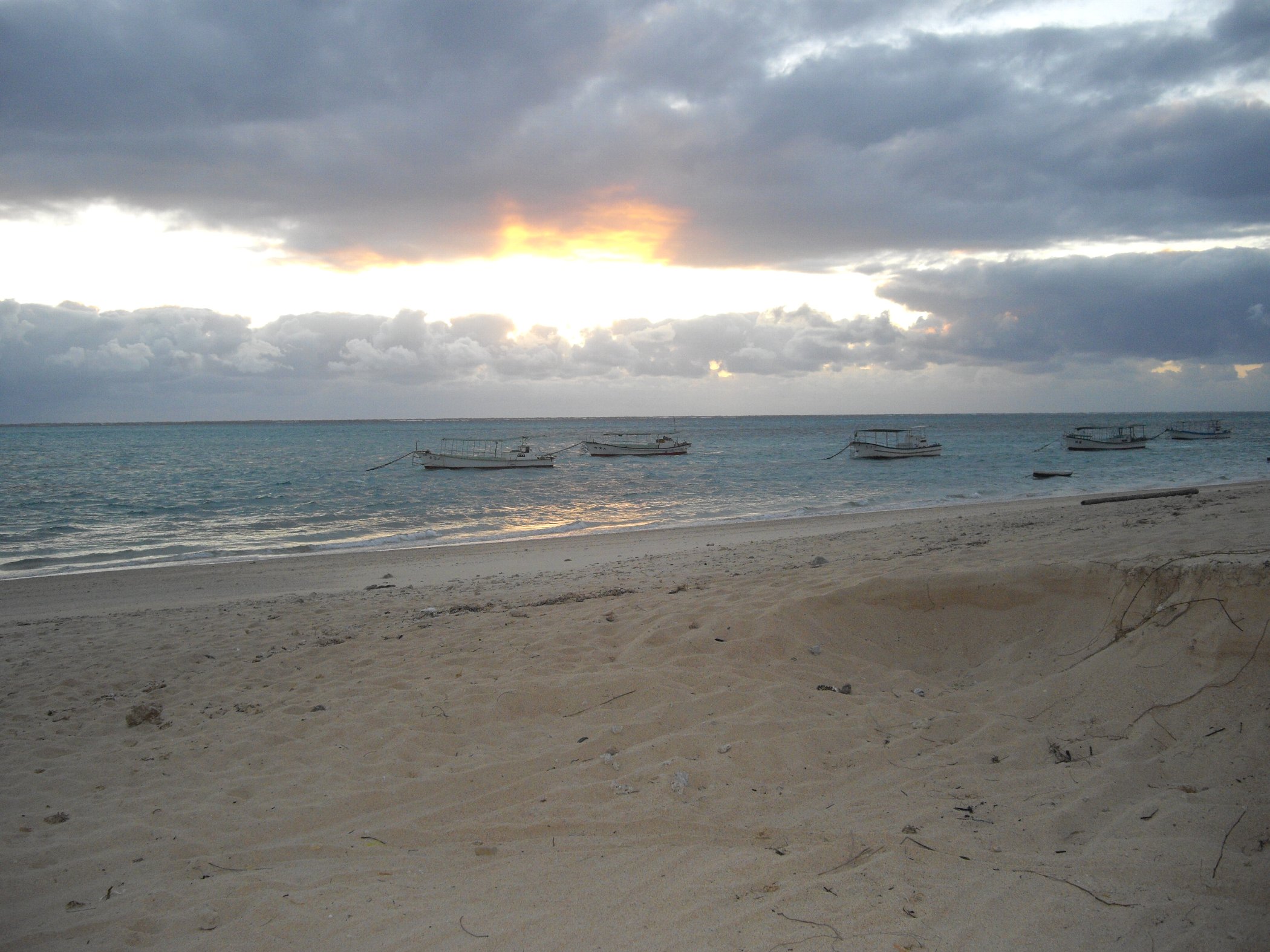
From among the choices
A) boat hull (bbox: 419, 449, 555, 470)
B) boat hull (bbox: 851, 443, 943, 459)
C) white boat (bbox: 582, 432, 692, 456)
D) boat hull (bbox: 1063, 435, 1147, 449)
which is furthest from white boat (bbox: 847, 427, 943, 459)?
boat hull (bbox: 419, 449, 555, 470)

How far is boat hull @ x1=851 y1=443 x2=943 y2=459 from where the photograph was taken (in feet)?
169

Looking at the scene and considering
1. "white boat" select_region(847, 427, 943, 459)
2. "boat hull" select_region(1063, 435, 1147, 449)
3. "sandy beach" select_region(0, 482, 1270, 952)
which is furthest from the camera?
"boat hull" select_region(1063, 435, 1147, 449)

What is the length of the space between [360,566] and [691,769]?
1214cm

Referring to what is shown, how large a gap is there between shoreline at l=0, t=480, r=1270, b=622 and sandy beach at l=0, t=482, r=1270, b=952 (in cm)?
362

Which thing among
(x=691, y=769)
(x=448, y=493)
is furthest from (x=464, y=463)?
(x=691, y=769)

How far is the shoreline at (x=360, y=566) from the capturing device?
12.5m

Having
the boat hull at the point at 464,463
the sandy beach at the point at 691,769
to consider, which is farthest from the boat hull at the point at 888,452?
the sandy beach at the point at 691,769

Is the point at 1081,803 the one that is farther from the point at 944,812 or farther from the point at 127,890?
the point at 127,890

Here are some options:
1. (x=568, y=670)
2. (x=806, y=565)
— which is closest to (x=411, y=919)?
(x=568, y=670)

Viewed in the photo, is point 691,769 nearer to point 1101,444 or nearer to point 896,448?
point 896,448

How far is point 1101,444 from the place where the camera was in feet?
177

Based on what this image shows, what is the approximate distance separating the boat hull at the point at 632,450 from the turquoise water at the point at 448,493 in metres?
1.73

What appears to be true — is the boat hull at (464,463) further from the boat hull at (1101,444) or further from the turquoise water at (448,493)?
the boat hull at (1101,444)

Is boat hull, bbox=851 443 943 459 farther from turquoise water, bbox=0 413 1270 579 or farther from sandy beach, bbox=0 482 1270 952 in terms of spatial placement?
sandy beach, bbox=0 482 1270 952
